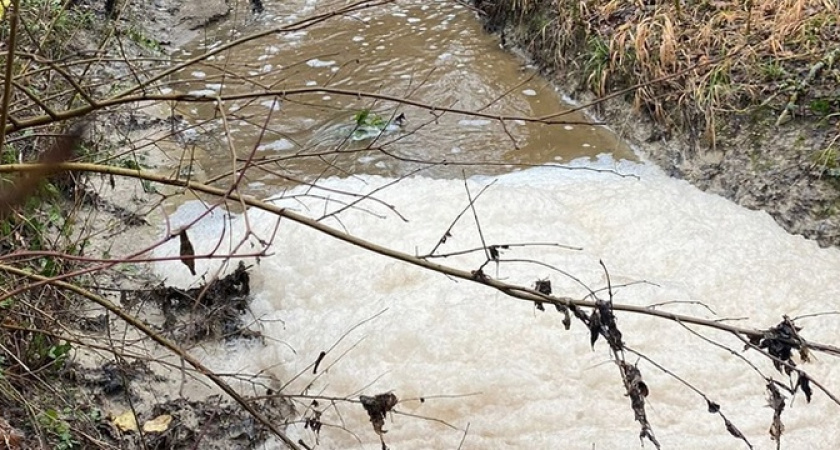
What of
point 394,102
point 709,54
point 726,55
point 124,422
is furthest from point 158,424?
point 709,54

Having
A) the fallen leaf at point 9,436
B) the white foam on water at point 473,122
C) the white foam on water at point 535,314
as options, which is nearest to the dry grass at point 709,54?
the white foam on water at point 535,314

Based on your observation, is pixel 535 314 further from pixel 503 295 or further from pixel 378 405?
pixel 378 405

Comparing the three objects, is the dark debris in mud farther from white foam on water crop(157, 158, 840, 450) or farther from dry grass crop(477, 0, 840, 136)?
dry grass crop(477, 0, 840, 136)

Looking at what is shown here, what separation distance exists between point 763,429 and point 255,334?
2397mm

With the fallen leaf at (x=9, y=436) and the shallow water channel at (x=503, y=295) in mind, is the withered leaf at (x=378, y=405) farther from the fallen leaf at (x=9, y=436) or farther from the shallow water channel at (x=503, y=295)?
the fallen leaf at (x=9, y=436)

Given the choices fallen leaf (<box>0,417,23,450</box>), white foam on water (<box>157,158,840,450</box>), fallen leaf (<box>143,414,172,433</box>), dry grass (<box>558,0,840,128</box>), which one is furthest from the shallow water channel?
fallen leaf (<box>0,417,23,450</box>)

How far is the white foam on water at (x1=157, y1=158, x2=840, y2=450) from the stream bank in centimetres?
22

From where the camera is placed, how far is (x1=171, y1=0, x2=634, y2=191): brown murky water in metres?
4.99

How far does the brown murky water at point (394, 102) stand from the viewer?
196 inches

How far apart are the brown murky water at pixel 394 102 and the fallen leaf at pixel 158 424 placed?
1.46m

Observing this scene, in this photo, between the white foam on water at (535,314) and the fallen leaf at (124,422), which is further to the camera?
the white foam on water at (535,314)

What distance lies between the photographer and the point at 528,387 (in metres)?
3.09

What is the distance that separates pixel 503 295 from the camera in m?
3.48

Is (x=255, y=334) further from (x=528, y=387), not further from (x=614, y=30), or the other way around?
(x=614, y=30)
